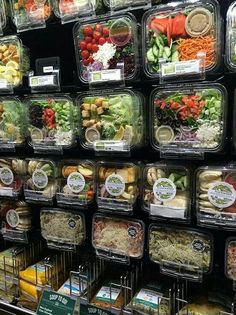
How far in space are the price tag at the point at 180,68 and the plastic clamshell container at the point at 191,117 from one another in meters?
0.06

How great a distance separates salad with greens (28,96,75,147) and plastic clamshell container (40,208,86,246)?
0.32 m

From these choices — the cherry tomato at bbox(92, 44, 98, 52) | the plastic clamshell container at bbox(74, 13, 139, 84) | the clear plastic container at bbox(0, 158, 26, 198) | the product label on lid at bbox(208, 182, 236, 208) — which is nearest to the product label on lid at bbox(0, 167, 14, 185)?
the clear plastic container at bbox(0, 158, 26, 198)

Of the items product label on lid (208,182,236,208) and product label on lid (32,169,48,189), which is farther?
product label on lid (32,169,48,189)

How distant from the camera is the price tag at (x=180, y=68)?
1.18 metres

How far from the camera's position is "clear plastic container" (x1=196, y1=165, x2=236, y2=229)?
3.92 ft

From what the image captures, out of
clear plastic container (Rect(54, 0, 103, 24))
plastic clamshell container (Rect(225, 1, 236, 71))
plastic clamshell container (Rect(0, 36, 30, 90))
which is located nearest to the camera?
plastic clamshell container (Rect(225, 1, 236, 71))

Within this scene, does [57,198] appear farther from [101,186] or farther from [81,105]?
[81,105]

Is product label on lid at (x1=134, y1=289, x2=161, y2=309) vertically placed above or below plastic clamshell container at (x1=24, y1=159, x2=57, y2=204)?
below

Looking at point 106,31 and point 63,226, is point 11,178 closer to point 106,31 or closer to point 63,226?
point 63,226

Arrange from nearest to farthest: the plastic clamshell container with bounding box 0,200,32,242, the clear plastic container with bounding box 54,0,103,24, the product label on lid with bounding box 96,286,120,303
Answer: the clear plastic container with bounding box 54,0,103,24, the product label on lid with bounding box 96,286,120,303, the plastic clamshell container with bounding box 0,200,32,242

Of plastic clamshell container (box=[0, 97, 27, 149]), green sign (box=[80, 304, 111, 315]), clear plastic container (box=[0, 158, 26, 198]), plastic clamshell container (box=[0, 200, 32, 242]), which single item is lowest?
green sign (box=[80, 304, 111, 315])

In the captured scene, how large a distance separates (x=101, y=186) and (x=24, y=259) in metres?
0.62

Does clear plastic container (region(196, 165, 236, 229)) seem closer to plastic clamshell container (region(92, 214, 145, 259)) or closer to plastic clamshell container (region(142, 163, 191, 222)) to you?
plastic clamshell container (region(142, 163, 191, 222))

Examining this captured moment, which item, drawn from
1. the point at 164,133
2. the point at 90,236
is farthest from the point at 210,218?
the point at 90,236
